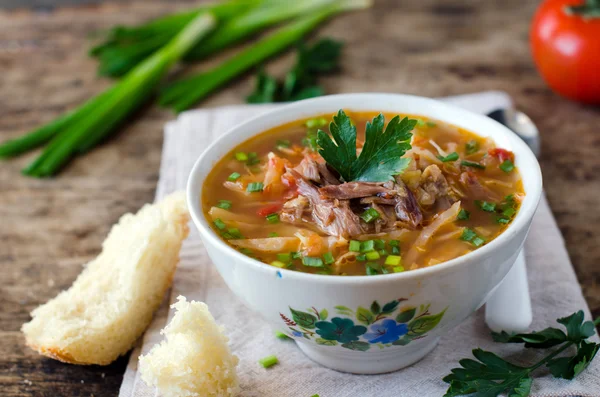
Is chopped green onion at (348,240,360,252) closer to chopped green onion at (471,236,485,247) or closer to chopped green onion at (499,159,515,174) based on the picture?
chopped green onion at (471,236,485,247)

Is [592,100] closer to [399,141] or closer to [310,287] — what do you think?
[399,141]

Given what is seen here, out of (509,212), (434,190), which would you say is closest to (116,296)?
(434,190)

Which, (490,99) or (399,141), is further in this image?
(490,99)

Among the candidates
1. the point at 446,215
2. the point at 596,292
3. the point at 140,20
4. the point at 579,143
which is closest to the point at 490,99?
the point at 579,143

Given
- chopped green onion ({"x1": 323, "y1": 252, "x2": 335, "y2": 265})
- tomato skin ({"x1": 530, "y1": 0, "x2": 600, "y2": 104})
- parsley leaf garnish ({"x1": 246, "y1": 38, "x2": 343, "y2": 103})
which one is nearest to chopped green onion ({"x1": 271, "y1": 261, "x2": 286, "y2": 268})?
chopped green onion ({"x1": 323, "y1": 252, "x2": 335, "y2": 265})

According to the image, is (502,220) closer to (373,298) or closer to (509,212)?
(509,212)

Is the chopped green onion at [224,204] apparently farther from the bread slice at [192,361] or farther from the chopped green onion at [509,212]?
the chopped green onion at [509,212]
